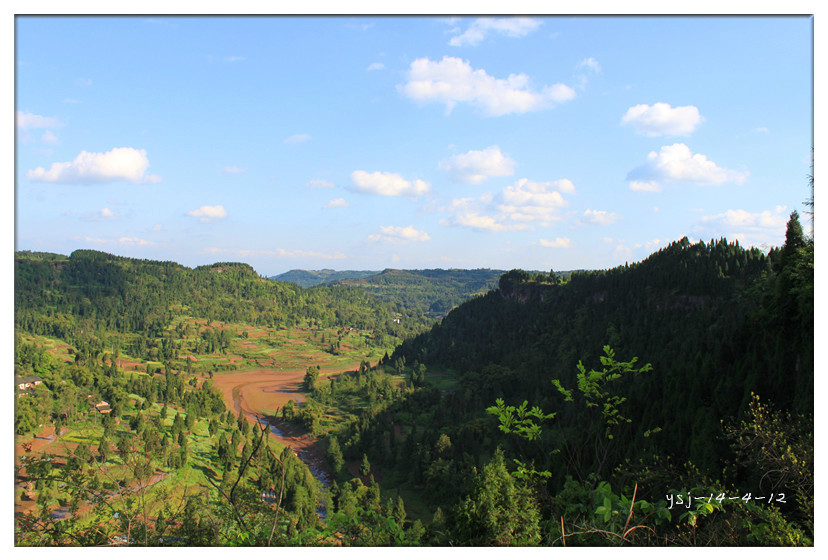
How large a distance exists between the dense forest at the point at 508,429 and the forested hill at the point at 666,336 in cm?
27

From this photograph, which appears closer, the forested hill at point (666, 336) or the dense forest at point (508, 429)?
the dense forest at point (508, 429)

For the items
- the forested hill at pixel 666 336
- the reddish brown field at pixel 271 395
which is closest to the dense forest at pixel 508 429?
the forested hill at pixel 666 336

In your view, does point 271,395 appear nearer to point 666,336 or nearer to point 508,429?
point 666,336

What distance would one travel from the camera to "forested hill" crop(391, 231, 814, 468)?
2309cm

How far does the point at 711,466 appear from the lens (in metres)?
17.8

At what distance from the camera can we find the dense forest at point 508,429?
10.4 metres

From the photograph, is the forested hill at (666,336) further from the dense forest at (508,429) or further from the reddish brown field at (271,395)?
the reddish brown field at (271,395)

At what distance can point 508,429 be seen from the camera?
36.1 ft

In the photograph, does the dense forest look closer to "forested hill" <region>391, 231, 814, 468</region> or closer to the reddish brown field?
"forested hill" <region>391, 231, 814, 468</region>

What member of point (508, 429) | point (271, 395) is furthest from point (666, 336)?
point (271, 395)

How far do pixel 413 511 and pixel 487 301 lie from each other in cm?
10143

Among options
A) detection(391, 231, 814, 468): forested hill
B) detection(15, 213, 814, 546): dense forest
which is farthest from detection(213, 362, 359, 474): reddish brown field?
detection(391, 231, 814, 468): forested hill

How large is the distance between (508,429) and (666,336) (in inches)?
2752
